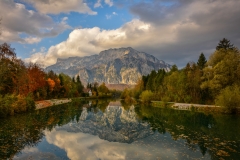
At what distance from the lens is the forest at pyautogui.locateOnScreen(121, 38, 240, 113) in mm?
46594

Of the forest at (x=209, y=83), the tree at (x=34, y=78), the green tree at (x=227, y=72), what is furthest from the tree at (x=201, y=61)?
the tree at (x=34, y=78)

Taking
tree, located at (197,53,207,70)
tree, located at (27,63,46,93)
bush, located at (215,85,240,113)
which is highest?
tree, located at (197,53,207,70)

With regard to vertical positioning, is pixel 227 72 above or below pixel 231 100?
above

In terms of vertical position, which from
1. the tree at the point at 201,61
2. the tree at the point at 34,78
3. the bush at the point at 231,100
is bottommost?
the bush at the point at 231,100

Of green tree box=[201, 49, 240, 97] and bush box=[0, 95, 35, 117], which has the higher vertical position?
green tree box=[201, 49, 240, 97]

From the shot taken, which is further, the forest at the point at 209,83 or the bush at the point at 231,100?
the forest at the point at 209,83

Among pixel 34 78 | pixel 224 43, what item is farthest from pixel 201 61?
pixel 34 78

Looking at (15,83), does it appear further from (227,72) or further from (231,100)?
(227,72)

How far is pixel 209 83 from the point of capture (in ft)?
192

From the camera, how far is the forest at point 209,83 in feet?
153

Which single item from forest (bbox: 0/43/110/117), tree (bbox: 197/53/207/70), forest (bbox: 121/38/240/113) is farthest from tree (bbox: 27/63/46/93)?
tree (bbox: 197/53/207/70)

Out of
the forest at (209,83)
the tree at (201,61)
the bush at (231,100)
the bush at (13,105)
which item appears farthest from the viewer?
the tree at (201,61)

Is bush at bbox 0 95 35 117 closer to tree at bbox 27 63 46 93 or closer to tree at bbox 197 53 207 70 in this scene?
tree at bbox 27 63 46 93

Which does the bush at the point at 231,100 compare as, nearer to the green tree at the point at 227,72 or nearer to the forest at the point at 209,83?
the forest at the point at 209,83
